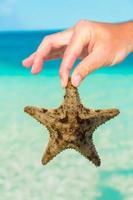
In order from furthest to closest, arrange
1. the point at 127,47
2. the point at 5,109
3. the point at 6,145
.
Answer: the point at 5,109 → the point at 6,145 → the point at 127,47

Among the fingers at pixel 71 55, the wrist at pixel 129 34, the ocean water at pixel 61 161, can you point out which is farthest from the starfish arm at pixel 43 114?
the ocean water at pixel 61 161

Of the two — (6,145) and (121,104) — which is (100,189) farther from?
(121,104)

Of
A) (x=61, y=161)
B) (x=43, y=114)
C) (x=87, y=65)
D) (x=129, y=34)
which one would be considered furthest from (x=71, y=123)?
(x=61, y=161)

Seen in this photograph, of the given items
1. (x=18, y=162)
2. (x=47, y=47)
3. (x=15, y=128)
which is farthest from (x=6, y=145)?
(x=47, y=47)

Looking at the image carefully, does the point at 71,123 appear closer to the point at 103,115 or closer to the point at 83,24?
the point at 103,115

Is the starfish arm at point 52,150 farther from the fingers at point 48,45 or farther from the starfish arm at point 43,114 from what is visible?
the fingers at point 48,45

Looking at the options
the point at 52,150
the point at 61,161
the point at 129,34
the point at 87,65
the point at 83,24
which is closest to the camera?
the point at 87,65

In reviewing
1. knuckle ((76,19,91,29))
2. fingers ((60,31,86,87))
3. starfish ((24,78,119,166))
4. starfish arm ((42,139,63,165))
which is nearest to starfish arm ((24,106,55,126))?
starfish ((24,78,119,166))
